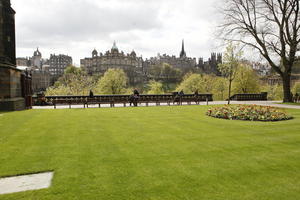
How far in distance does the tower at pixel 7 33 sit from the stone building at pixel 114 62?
126 meters

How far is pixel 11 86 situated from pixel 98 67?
147 metres

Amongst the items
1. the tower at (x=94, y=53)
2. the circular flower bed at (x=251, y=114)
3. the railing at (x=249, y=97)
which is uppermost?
the tower at (x=94, y=53)

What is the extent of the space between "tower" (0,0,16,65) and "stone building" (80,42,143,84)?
414 ft

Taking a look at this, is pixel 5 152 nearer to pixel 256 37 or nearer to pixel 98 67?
pixel 256 37

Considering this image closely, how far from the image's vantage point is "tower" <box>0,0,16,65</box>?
18250 millimetres

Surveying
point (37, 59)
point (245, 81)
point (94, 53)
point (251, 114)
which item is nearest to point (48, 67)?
point (37, 59)

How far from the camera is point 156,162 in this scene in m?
6.06

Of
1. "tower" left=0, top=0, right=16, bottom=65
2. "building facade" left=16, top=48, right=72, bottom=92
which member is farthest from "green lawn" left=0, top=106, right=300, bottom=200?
"building facade" left=16, top=48, right=72, bottom=92

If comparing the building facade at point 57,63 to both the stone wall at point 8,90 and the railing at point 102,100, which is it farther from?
the stone wall at point 8,90

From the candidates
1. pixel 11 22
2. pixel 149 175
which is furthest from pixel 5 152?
pixel 11 22

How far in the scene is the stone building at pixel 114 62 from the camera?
157 m

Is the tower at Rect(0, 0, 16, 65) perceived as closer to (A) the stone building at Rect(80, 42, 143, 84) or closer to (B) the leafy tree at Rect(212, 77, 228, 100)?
(B) the leafy tree at Rect(212, 77, 228, 100)

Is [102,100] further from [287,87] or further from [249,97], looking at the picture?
[287,87]

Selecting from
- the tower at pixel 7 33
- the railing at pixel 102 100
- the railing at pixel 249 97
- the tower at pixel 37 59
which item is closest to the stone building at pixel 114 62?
the tower at pixel 37 59
